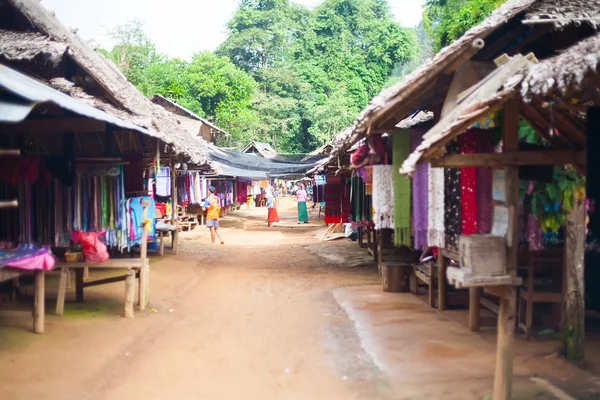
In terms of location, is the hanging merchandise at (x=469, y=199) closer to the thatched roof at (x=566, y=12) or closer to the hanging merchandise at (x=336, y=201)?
the thatched roof at (x=566, y=12)

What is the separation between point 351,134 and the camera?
8305mm

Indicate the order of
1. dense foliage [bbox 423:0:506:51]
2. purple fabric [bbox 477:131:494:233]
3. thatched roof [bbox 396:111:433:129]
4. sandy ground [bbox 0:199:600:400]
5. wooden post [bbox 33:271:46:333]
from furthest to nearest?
dense foliage [bbox 423:0:506:51]
thatched roof [bbox 396:111:433:129]
wooden post [bbox 33:271:46:333]
purple fabric [bbox 477:131:494:233]
sandy ground [bbox 0:199:600:400]

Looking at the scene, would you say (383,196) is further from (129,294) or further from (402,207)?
(129,294)

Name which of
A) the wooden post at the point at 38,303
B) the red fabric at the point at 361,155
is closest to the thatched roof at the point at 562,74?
the red fabric at the point at 361,155

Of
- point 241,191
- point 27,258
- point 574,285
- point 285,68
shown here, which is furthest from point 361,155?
point 285,68

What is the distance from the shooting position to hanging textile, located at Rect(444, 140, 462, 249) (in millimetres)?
6574

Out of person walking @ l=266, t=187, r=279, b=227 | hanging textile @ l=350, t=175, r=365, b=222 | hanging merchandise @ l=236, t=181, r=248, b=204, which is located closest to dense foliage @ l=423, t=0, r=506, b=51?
hanging textile @ l=350, t=175, r=365, b=222

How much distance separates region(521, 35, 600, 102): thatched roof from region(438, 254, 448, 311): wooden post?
4.54 m

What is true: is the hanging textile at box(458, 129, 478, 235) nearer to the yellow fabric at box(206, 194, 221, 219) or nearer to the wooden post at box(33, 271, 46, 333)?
the wooden post at box(33, 271, 46, 333)

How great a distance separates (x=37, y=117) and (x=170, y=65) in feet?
109

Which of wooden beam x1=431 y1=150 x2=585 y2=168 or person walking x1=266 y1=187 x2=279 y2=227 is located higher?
wooden beam x1=431 y1=150 x2=585 y2=168

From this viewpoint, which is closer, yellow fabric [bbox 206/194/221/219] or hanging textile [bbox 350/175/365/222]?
hanging textile [bbox 350/175/365/222]

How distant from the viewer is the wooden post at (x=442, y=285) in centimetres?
844

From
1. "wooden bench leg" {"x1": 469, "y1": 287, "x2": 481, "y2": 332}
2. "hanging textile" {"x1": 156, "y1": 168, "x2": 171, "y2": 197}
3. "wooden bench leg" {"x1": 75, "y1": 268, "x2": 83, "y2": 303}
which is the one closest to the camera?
"wooden bench leg" {"x1": 469, "y1": 287, "x2": 481, "y2": 332}
